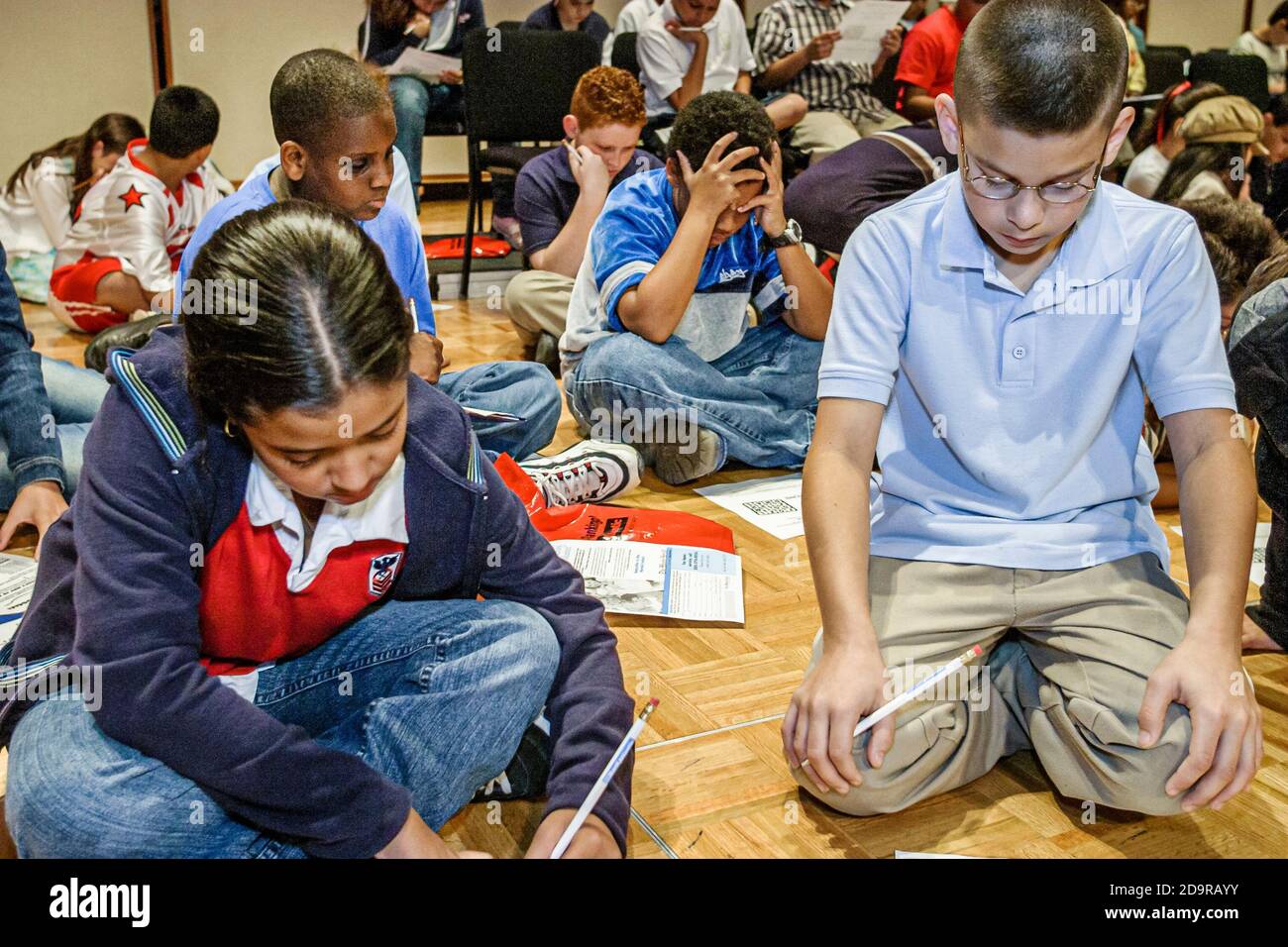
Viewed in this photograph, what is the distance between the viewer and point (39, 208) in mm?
4016

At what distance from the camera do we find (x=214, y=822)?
0.98 m

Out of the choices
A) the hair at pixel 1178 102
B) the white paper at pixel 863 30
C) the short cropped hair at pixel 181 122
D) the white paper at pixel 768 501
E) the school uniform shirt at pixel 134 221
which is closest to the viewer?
the white paper at pixel 768 501

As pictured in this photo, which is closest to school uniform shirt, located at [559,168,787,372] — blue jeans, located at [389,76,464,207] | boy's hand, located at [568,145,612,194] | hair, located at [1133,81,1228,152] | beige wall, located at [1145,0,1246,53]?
boy's hand, located at [568,145,612,194]

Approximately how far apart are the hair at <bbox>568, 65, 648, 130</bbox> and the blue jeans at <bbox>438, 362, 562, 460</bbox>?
100cm

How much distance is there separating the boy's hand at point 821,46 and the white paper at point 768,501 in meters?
2.27

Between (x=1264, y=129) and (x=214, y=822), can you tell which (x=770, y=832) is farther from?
(x=1264, y=129)

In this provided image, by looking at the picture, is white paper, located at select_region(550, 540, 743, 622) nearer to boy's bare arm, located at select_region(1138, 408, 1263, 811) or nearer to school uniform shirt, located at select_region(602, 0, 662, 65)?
boy's bare arm, located at select_region(1138, 408, 1263, 811)

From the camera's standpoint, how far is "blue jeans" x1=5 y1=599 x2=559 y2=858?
97 cm

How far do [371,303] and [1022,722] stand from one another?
0.85 meters

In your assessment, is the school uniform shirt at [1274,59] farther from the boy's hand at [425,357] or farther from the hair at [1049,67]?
the hair at [1049,67]

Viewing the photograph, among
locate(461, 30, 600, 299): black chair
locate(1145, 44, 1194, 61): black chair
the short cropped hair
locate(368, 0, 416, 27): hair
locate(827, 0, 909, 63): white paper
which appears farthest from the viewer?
locate(1145, 44, 1194, 61): black chair

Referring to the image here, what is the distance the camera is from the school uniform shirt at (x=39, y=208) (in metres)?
3.95

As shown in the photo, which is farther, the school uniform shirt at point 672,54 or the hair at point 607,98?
the school uniform shirt at point 672,54

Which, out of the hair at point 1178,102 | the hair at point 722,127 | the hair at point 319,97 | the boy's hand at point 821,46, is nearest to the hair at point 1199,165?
the hair at point 1178,102
